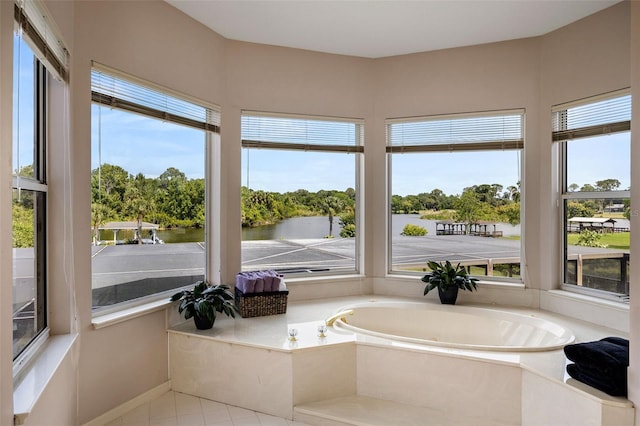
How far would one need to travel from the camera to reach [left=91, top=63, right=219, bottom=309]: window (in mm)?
2650

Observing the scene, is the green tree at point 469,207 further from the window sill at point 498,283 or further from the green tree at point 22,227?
the green tree at point 22,227

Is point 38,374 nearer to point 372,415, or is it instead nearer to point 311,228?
point 372,415

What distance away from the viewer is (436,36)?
11.5 ft

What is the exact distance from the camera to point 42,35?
1938 millimetres

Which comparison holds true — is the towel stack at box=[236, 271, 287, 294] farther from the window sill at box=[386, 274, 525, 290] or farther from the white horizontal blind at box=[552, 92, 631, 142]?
the white horizontal blind at box=[552, 92, 631, 142]

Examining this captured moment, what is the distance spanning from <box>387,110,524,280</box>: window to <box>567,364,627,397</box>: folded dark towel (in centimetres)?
164

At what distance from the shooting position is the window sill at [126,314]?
8.31ft

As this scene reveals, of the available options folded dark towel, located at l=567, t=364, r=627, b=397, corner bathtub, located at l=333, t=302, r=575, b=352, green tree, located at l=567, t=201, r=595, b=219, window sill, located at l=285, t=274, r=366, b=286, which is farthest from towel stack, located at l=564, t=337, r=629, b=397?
window sill, located at l=285, t=274, r=366, b=286

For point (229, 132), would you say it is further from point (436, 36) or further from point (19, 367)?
point (19, 367)

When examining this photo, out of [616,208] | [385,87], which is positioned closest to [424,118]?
[385,87]

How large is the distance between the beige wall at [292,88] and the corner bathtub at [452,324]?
1.60ft

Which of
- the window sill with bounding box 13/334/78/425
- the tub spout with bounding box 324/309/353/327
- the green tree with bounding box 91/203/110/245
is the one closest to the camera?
the window sill with bounding box 13/334/78/425

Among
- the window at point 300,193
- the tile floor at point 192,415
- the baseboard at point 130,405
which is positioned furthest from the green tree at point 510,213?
the baseboard at point 130,405

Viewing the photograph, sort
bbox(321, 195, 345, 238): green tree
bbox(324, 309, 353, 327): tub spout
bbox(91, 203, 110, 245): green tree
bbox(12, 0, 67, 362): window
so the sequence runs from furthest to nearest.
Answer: bbox(321, 195, 345, 238): green tree → bbox(324, 309, 353, 327): tub spout → bbox(91, 203, 110, 245): green tree → bbox(12, 0, 67, 362): window
